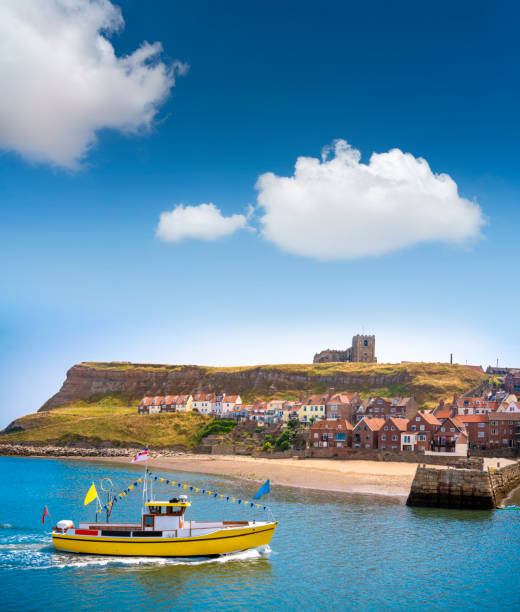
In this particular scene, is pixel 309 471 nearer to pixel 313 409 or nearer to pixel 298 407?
pixel 313 409

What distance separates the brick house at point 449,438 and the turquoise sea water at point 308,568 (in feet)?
120

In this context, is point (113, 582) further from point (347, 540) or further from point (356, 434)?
point (356, 434)

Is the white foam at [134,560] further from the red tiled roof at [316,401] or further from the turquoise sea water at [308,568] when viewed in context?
the red tiled roof at [316,401]

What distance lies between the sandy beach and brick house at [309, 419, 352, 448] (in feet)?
24.1

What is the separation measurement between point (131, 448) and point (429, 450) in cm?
6052

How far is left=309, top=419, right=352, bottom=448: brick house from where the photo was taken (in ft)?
318

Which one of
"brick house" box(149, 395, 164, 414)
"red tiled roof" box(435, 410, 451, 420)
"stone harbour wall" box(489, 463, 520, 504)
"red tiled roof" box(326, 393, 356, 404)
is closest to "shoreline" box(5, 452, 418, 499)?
"stone harbour wall" box(489, 463, 520, 504)

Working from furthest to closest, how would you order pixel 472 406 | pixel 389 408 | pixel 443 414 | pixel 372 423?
pixel 472 406 < pixel 389 408 < pixel 443 414 < pixel 372 423

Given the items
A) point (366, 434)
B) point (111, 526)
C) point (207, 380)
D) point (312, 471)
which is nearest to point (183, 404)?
point (207, 380)

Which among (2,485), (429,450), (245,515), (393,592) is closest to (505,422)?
(429,450)

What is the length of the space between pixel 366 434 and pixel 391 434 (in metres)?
4.25

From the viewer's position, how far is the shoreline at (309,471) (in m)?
65.6

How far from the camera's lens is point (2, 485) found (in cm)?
7100

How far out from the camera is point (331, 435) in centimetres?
9769
